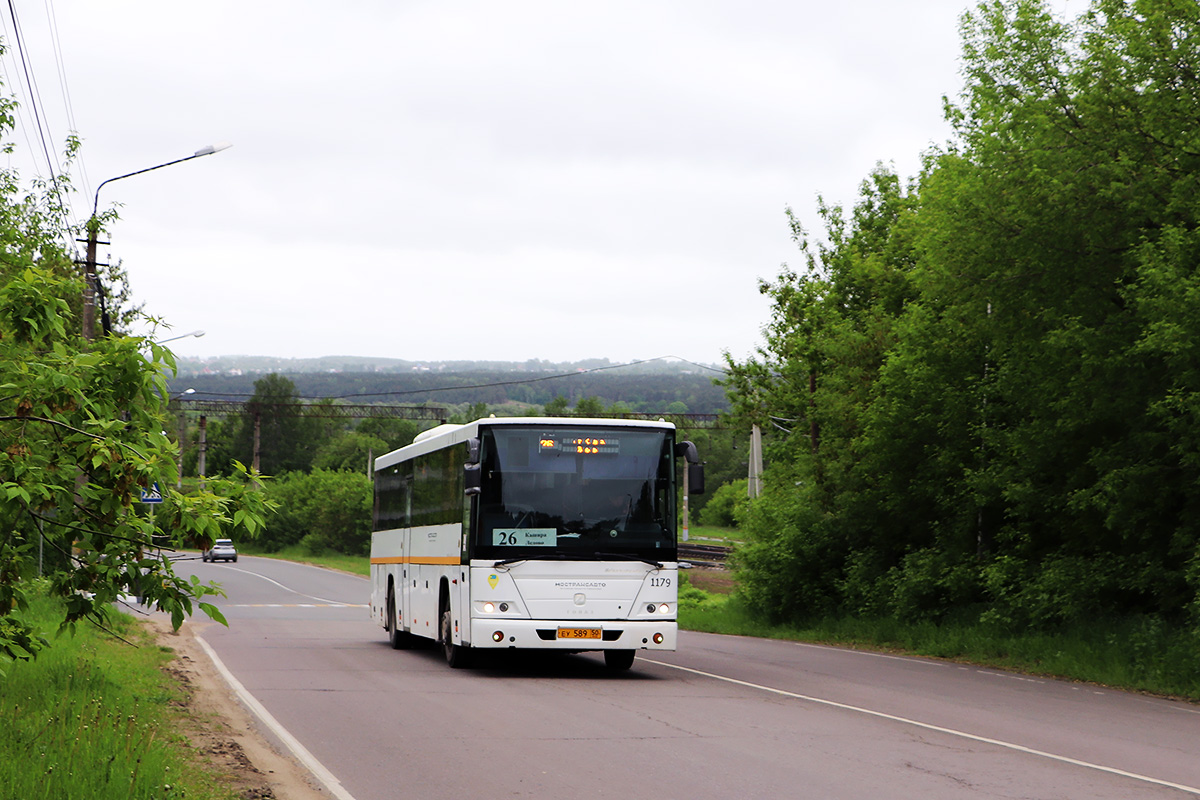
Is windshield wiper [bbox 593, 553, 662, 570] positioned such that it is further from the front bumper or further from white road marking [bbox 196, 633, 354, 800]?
white road marking [bbox 196, 633, 354, 800]

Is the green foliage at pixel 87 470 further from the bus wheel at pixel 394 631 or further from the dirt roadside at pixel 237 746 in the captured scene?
the bus wheel at pixel 394 631

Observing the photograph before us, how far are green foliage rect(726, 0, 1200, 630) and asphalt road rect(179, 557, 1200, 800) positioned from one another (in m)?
2.83

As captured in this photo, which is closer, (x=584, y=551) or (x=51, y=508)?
(x=51, y=508)

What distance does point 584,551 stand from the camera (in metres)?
17.2

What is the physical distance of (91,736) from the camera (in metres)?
9.20

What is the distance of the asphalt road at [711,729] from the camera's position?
369 inches

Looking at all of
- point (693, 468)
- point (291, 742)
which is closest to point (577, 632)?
point (693, 468)

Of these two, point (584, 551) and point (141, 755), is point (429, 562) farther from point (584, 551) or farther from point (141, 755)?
point (141, 755)

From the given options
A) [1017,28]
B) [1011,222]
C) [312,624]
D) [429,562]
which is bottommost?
[312,624]

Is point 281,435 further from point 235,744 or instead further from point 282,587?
point 235,744

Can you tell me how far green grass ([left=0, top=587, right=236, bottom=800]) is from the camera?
7723 mm

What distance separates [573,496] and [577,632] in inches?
68.7

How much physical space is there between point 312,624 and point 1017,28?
2015 cm

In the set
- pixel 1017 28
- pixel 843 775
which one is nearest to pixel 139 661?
pixel 843 775
